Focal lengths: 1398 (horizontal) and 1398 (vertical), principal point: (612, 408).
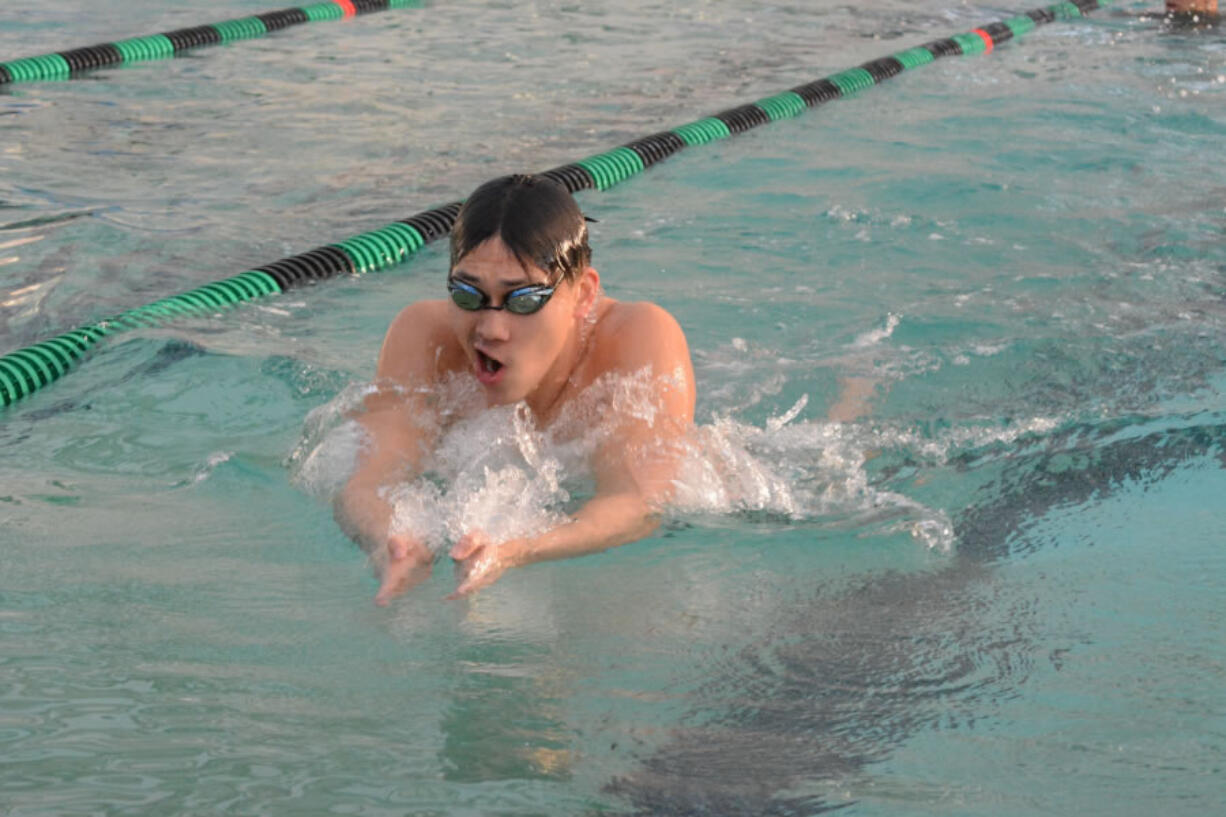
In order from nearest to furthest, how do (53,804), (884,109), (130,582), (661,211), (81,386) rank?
1. (53,804)
2. (130,582)
3. (81,386)
4. (661,211)
5. (884,109)

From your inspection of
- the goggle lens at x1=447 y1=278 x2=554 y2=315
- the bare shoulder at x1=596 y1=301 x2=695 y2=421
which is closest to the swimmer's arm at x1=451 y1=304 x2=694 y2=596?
the bare shoulder at x1=596 y1=301 x2=695 y2=421

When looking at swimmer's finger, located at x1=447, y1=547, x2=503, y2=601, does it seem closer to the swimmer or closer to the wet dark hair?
the swimmer

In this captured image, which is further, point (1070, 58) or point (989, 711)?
point (1070, 58)

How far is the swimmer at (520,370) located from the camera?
105 inches

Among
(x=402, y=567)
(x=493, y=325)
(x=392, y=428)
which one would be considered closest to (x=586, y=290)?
(x=493, y=325)

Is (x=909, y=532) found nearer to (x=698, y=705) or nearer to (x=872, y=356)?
(x=698, y=705)

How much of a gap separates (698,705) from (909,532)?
972mm

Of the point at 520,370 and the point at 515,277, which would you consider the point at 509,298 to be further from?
the point at 520,370

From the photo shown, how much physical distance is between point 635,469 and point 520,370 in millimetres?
340

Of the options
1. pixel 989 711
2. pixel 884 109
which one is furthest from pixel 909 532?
pixel 884 109

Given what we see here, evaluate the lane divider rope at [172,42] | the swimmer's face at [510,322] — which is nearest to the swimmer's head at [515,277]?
the swimmer's face at [510,322]

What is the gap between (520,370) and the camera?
2885 mm

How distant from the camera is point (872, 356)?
441 cm

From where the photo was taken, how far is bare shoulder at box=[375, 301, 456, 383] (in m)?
3.24
